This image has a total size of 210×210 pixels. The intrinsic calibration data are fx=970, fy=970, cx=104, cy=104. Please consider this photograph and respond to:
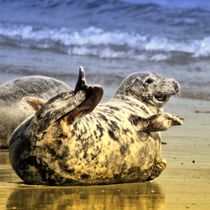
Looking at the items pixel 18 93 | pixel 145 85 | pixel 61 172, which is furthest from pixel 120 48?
pixel 61 172

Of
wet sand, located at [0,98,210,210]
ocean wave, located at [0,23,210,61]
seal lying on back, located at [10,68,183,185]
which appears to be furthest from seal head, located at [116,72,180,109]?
ocean wave, located at [0,23,210,61]

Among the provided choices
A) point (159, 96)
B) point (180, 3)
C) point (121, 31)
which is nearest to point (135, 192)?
point (159, 96)

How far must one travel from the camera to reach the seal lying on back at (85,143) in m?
5.81

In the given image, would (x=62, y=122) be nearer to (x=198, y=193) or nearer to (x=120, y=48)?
(x=198, y=193)

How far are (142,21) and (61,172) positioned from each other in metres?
16.0

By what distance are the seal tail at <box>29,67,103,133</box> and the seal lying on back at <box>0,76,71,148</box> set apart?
2003 millimetres

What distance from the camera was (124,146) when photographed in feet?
20.1

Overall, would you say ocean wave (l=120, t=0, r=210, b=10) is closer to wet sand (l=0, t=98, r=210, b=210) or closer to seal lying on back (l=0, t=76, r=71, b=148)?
seal lying on back (l=0, t=76, r=71, b=148)

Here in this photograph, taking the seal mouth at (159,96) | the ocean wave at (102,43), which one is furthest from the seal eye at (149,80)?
the ocean wave at (102,43)

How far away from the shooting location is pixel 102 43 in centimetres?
1759

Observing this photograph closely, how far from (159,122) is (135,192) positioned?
65 centimetres

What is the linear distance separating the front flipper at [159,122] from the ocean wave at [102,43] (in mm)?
8671

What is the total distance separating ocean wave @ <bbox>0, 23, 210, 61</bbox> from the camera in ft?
51.5

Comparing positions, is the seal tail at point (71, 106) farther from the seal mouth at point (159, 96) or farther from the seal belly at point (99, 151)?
the seal mouth at point (159, 96)
